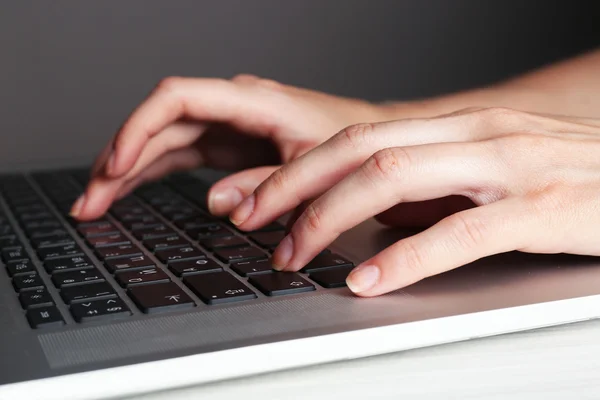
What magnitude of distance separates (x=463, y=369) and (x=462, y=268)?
0.15 meters

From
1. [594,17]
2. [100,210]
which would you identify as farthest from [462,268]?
[594,17]

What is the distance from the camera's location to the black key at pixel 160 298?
558 mm

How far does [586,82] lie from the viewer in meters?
1.09

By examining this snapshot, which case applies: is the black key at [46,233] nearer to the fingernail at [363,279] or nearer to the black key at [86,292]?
the black key at [86,292]

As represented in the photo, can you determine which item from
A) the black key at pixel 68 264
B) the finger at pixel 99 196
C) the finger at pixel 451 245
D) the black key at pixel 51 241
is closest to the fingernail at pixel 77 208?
the finger at pixel 99 196

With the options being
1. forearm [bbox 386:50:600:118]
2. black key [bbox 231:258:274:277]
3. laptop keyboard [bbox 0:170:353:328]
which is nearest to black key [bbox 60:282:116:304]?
laptop keyboard [bbox 0:170:353:328]

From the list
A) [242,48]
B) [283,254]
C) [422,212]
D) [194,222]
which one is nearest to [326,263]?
[283,254]

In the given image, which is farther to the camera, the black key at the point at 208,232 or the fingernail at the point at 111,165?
the fingernail at the point at 111,165

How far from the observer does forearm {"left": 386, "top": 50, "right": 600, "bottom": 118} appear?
3.52 ft

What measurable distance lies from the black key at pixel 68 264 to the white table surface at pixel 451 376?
233mm

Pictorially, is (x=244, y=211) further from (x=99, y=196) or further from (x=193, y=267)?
(x=99, y=196)

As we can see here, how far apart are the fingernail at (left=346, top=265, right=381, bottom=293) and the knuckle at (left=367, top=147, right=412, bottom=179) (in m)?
0.08

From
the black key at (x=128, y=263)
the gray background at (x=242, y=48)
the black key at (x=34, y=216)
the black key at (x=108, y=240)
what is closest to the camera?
the black key at (x=128, y=263)

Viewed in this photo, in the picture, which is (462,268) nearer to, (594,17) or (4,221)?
(4,221)
